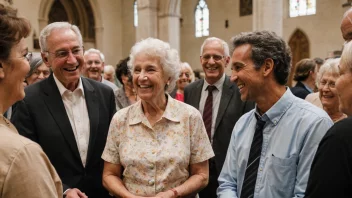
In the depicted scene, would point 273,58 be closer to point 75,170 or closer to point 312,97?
point 75,170

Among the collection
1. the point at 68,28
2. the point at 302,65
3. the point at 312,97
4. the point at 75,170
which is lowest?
the point at 75,170

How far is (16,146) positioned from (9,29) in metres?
0.44

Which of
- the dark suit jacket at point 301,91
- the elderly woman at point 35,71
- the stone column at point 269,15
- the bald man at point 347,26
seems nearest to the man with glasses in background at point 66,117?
the elderly woman at point 35,71

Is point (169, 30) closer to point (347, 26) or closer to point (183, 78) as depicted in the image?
point (183, 78)

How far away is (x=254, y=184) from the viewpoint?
2.16 m

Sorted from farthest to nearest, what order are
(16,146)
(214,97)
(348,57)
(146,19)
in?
(146,19)
(214,97)
(348,57)
(16,146)

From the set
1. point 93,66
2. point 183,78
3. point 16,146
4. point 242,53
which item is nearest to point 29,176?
point 16,146

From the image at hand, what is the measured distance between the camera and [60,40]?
260 cm

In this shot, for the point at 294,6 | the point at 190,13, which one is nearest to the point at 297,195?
the point at 294,6

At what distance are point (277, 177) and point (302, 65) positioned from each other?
3822mm

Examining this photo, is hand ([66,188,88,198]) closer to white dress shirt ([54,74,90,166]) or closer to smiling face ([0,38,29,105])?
white dress shirt ([54,74,90,166])

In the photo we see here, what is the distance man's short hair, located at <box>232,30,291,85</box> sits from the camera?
2.22 metres

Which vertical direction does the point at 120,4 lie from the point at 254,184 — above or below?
above

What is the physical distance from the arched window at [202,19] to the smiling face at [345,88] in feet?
54.6
